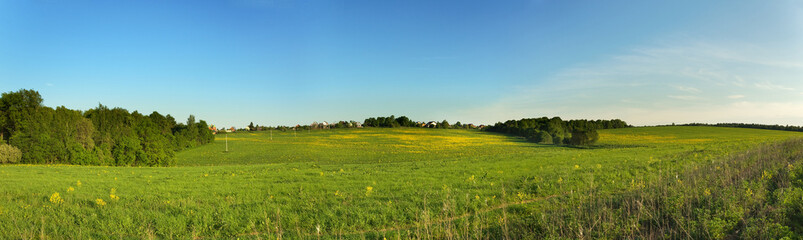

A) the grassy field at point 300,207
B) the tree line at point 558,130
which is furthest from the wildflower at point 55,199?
the tree line at point 558,130

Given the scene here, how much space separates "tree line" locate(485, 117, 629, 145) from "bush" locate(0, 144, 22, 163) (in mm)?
92024

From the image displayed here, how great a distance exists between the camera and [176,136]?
252ft

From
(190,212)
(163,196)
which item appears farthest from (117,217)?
(163,196)

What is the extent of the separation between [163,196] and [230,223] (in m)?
6.16

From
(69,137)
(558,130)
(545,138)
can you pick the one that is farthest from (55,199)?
(558,130)

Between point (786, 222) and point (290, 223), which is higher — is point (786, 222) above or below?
above

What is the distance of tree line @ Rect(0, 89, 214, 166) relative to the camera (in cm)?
Answer: 4472

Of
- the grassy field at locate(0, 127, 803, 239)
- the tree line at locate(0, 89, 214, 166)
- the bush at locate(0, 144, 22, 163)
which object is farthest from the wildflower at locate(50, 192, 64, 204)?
the bush at locate(0, 144, 22, 163)

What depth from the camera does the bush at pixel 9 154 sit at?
134 feet

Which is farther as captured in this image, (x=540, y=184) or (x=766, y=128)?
(x=766, y=128)

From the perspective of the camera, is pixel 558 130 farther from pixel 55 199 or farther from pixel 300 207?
pixel 55 199

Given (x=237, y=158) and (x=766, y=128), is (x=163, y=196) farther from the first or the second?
(x=766, y=128)

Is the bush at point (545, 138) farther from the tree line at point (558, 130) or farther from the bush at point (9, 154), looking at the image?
the bush at point (9, 154)

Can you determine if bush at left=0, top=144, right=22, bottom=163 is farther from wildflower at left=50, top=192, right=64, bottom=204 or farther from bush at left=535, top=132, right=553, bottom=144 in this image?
bush at left=535, top=132, right=553, bottom=144
